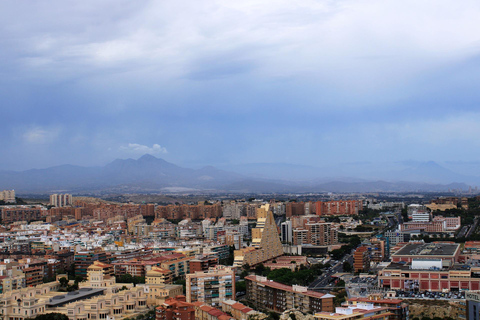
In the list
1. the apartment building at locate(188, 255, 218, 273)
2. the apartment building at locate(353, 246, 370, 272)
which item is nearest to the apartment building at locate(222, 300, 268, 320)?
the apartment building at locate(188, 255, 218, 273)

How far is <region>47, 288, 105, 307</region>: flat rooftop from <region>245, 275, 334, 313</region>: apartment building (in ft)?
12.4

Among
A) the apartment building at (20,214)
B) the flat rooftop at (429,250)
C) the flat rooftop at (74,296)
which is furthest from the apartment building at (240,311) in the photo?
the apartment building at (20,214)

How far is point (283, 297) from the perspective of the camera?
522 inches

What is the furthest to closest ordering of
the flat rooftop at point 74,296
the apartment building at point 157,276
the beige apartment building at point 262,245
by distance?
the beige apartment building at point 262,245 < the apartment building at point 157,276 < the flat rooftop at point 74,296

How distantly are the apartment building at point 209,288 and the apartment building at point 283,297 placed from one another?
0.64m

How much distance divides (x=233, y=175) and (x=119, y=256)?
488 ft

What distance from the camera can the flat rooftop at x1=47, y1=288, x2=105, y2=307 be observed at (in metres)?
13.1

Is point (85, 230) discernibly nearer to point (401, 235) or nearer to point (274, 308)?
point (401, 235)

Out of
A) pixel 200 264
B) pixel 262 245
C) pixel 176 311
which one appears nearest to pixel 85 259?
pixel 200 264

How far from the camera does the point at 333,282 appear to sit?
16766 millimetres

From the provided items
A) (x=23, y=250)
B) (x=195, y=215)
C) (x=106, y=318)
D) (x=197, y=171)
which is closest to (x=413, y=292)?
(x=106, y=318)

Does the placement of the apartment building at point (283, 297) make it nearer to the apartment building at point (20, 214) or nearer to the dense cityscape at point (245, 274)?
the dense cityscape at point (245, 274)

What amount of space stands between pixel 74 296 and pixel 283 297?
4896 mm

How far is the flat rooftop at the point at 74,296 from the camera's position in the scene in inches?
516
